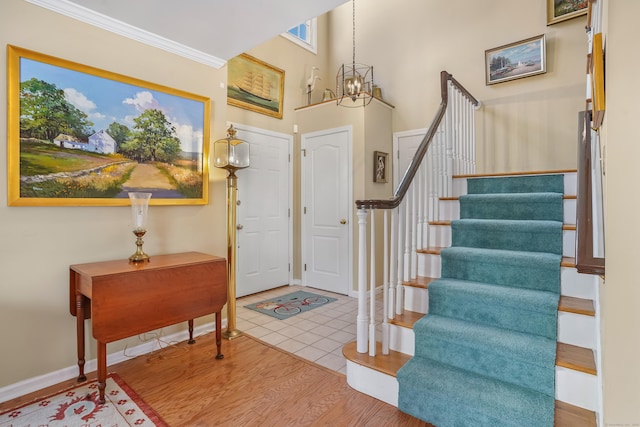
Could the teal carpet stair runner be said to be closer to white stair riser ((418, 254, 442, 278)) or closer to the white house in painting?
white stair riser ((418, 254, 442, 278))

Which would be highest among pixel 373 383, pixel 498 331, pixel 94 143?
pixel 94 143

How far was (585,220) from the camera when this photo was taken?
118cm

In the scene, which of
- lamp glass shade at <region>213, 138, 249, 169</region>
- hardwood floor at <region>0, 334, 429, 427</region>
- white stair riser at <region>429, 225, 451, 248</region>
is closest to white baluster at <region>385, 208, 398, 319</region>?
hardwood floor at <region>0, 334, 429, 427</region>

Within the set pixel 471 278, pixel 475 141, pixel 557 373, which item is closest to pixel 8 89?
pixel 471 278

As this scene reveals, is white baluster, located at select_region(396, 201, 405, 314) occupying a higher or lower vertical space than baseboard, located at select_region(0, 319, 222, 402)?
higher

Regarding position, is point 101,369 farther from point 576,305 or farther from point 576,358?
point 576,305

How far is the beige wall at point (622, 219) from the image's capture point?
102cm

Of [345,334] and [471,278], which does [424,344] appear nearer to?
[471,278]

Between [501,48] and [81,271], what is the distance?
4.43 m

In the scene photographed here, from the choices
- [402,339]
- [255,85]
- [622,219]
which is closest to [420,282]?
[402,339]

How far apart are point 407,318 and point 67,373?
2.25 m

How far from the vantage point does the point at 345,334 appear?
282 cm

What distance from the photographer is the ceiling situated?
2035 millimetres

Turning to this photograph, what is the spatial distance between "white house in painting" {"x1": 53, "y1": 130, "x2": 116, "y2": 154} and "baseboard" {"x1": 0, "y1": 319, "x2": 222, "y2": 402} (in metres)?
1.45
